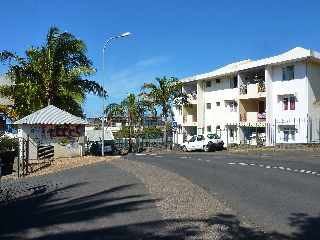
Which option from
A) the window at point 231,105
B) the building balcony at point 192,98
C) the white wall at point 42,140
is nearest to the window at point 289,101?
the window at point 231,105

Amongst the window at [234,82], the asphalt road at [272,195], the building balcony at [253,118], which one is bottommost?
the asphalt road at [272,195]

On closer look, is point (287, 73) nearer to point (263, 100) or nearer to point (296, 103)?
point (296, 103)

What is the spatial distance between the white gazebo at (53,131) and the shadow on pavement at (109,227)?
1899 cm

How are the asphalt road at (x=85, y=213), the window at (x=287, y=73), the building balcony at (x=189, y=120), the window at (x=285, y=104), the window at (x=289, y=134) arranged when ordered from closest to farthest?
the asphalt road at (x=85, y=213) → the window at (x=289, y=134) → the window at (x=287, y=73) → the window at (x=285, y=104) → the building balcony at (x=189, y=120)

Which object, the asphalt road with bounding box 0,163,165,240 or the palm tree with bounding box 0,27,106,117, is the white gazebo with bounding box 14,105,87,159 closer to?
the palm tree with bounding box 0,27,106,117

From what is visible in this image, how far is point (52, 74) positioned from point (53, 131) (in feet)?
17.7

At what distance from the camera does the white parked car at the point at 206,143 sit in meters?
47.3

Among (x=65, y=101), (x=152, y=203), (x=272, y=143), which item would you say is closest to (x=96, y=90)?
(x=65, y=101)

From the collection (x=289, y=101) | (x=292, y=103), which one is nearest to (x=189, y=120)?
(x=289, y=101)

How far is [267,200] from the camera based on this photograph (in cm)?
1230

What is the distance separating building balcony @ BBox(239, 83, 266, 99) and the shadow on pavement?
124ft

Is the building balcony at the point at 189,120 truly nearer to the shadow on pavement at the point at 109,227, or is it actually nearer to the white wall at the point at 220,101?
the white wall at the point at 220,101

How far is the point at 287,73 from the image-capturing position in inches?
1829

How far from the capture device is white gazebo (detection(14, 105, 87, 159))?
103ft
